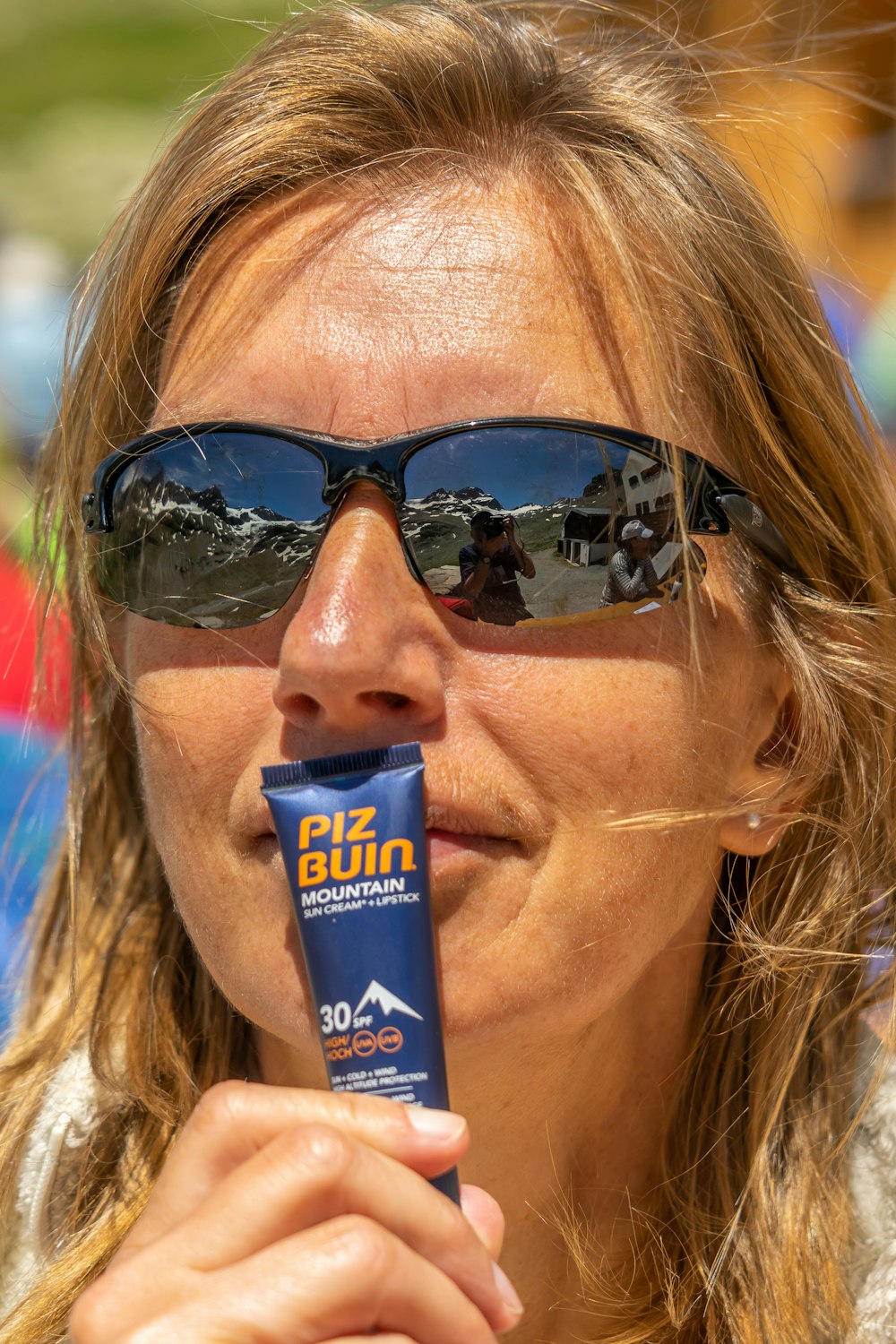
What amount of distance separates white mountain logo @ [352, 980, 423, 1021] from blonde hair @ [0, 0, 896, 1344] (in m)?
0.87

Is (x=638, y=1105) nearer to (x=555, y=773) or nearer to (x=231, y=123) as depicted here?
(x=555, y=773)

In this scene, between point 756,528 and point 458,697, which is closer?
point 458,697

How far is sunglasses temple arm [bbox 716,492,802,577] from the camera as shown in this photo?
1.87 meters

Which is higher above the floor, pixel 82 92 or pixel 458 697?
pixel 82 92

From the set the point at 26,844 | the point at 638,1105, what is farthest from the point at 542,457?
the point at 26,844

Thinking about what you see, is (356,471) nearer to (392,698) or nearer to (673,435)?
(392,698)

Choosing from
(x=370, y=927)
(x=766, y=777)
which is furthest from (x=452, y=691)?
(x=766, y=777)

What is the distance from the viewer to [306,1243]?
1198 mm

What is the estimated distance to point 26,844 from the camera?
122 inches

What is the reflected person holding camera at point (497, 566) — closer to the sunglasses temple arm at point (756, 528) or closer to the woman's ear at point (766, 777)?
the sunglasses temple arm at point (756, 528)

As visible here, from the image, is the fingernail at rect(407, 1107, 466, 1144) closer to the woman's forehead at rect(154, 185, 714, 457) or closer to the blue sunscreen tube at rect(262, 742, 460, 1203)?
the blue sunscreen tube at rect(262, 742, 460, 1203)

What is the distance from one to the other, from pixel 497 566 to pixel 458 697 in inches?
7.5

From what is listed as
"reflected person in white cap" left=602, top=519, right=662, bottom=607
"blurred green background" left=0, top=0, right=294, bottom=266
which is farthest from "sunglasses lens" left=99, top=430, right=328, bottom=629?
"blurred green background" left=0, top=0, right=294, bottom=266

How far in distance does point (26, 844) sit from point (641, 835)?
6.13ft
